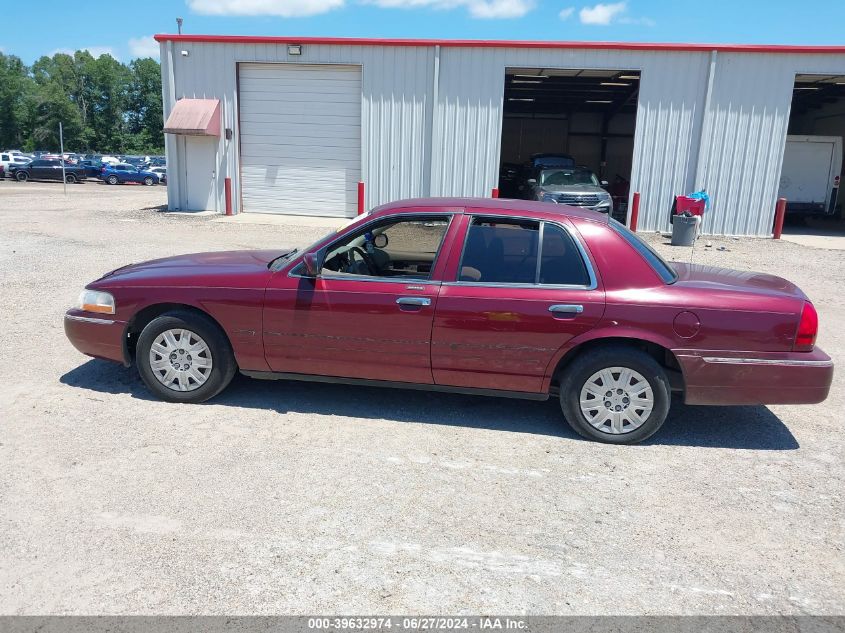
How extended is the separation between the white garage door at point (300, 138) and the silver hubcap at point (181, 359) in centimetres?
1435

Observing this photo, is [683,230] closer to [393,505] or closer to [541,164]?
[541,164]

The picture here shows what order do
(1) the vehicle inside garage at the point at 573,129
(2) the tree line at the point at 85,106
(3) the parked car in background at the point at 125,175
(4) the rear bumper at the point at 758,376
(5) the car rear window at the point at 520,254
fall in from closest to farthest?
(4) the rear bumper at the point at 758,376
(5) the car rear window at the point at 520,254
(1) the vehicle inside garage at the point at 573,129
(3) the parked car in background at the point at 125,175
(2) the tree line at the point at 85,106

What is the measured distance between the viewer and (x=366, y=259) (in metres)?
5.23

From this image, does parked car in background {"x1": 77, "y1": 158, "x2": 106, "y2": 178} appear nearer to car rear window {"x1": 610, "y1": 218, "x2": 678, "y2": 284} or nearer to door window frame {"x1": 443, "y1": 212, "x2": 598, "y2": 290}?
door window frame {"x1": 443, "y1": 212, "x2": 598, "y2": 290}

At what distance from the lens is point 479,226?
489 centimetres

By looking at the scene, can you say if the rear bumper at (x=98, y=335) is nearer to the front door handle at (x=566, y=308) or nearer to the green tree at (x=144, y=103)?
the front door handle at (x=566, y=308)

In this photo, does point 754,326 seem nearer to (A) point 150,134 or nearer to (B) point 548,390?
(B) point 548,390

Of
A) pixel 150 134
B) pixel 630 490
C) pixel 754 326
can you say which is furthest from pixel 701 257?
pixel 150 134

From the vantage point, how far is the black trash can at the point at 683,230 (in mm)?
15797

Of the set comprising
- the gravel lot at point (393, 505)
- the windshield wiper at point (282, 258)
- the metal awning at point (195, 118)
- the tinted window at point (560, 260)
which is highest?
the metal awning at point (195, 118)

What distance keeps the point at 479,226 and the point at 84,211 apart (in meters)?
A: 18.6

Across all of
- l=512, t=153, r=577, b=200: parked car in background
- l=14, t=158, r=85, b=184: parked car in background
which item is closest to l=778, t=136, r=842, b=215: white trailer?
l=512, t=153, r=577, b=200: parked car in background

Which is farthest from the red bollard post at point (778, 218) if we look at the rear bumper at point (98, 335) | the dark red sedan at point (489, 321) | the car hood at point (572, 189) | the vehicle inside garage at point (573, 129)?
the rear bumper at point (98, 335)

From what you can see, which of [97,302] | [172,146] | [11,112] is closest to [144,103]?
[11,112]
